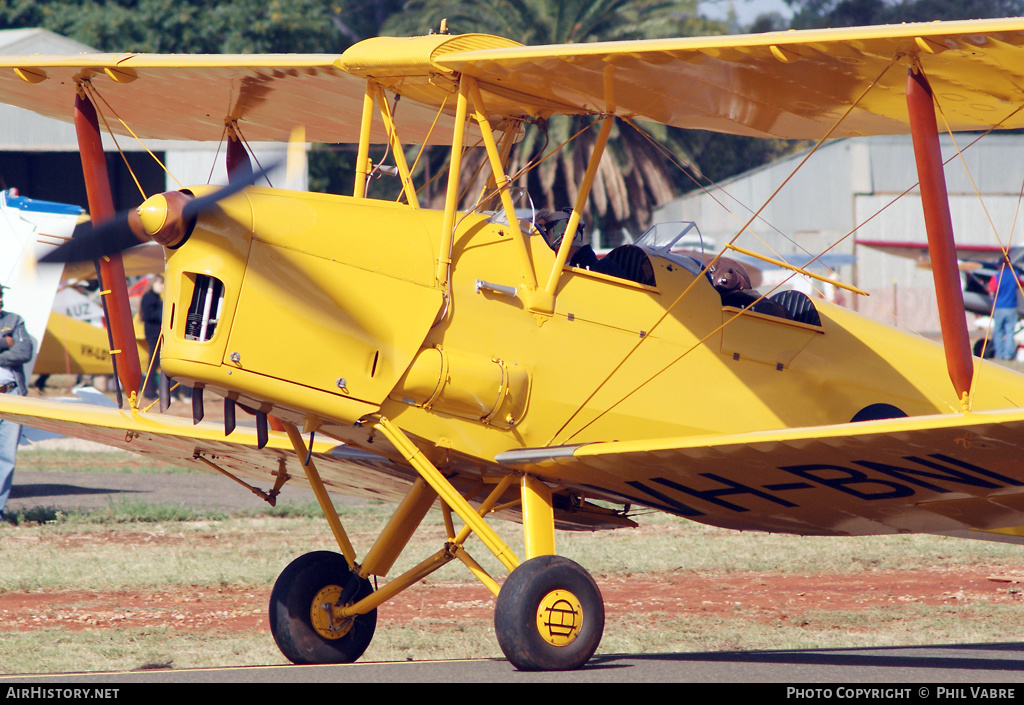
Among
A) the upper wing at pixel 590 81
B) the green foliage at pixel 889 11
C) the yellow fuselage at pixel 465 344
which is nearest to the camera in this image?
the yellow fuselage at pixel 465 344

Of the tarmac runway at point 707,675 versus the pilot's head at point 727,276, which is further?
the pilot's head at point 727,276

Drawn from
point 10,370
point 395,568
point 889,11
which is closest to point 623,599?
point 395,568

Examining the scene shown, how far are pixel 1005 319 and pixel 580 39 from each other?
15.9m

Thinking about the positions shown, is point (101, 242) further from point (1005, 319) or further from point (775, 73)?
point (1005, 319)

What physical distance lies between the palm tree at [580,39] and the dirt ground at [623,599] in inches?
949

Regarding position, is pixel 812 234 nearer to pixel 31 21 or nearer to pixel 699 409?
pixel 31 21

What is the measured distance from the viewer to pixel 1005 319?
76.9 feet

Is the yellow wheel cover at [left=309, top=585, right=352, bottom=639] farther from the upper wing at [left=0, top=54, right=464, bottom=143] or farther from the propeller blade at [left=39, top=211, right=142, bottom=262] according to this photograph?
the upper wing at [left=0, top=54, right=464, bottom=143]

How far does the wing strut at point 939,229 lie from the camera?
18.0 feet

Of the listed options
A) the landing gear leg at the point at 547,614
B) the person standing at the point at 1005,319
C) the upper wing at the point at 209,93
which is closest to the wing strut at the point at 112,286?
the upper wing at the point at 209,93

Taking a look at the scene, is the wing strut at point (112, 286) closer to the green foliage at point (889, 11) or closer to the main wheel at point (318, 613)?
the main wheel at point (318, 613)
